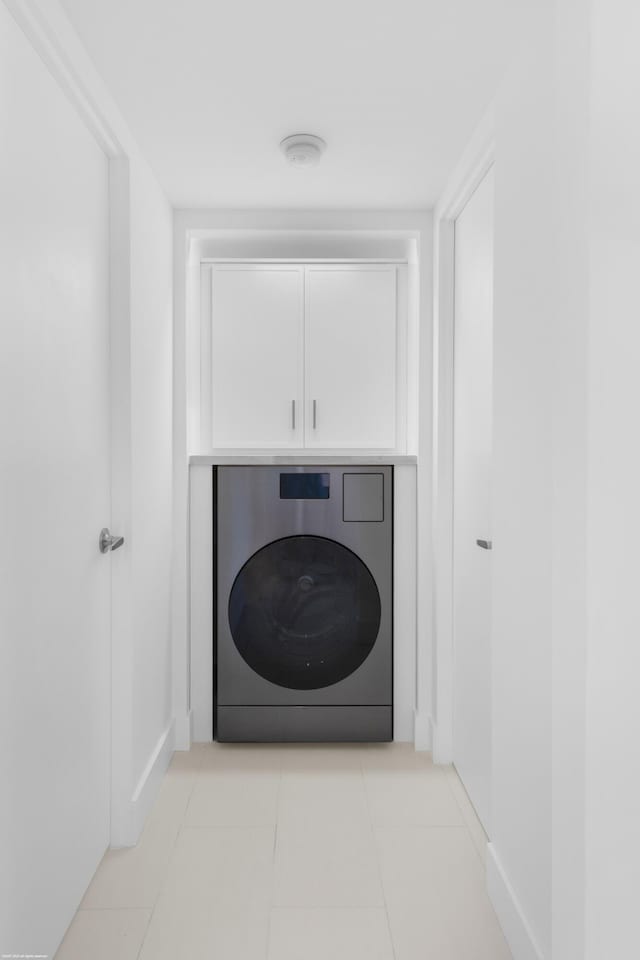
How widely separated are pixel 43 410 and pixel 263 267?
154 centimetres

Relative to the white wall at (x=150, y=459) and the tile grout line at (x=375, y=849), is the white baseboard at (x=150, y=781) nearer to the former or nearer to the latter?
the white wall at (x=150, y=459)

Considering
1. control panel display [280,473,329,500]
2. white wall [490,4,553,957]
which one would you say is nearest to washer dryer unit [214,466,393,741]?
control panel display [280,473,329,500]

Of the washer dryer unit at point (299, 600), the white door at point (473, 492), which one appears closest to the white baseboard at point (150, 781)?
the washer dryer unit at point (299, 600)

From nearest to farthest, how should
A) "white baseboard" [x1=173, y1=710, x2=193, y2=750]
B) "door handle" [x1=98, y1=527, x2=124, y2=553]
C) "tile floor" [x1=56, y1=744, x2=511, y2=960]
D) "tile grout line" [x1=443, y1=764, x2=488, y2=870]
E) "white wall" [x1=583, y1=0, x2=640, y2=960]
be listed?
"white wall" [x1=583, y1=0, x2=640, y2=960] → "tile floor" [x1=56, y1=744, x2=511, y2=960] → "door handle" [x1=98, y1=527, x2=124, y2=553] → "tile grout line" [x1=443, y1=764, x2=488, y2=870] → "white baseboard" [x1=173, y1=710, x2=193, y2=750]

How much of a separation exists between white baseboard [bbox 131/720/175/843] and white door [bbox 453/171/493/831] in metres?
1.10

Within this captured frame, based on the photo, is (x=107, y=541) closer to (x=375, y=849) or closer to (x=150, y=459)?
(x=150, y=459)

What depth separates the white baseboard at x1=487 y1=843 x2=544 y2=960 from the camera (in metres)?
1.50

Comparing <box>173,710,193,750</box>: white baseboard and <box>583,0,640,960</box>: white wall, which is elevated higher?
<box>583,0,640,960</box>: white wall

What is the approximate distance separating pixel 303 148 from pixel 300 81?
331mm

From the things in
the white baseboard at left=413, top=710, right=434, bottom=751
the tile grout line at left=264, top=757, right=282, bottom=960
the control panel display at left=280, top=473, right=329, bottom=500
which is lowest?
the tile grout line at left=264, top=757, right=282, bottom=960

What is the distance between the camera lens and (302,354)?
2.81 metres

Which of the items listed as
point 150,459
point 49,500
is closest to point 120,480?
point 150,459

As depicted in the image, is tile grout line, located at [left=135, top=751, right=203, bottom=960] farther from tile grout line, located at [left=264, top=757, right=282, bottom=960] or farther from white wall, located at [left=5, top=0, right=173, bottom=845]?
tile grout line, located at [left=264, top=757, right=282, bottom=960]

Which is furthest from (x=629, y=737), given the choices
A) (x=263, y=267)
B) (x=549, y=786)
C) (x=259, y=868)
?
(x=263, y=267)
